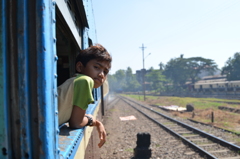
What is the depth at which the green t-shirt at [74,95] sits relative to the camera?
4.63 ft

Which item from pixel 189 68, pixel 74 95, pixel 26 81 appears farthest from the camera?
pixel 189 68

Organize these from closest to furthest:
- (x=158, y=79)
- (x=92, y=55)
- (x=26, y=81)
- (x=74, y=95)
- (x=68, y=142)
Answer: (x=26, y=81)
(x=68, y=142)
(x=74, y=95)
(x=92, y=55)
(x=158, y=79)

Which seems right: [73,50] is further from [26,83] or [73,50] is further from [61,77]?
[26,83]

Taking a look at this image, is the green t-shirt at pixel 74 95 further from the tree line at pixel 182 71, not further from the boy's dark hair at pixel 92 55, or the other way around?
the tree line at pixel 182 71

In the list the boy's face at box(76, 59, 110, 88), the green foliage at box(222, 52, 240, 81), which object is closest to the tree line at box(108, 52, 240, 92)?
the green foliage at box(222, 52, 240, 81)

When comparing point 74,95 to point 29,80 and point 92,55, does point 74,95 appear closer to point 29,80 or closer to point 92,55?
point 92,55

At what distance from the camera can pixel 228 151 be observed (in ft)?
19.3

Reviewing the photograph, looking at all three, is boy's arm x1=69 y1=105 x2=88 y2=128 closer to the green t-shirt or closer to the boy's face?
the green t-shirt

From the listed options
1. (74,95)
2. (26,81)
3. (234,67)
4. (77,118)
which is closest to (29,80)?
(26,81)

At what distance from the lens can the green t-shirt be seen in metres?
1.41

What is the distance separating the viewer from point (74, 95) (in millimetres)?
1456

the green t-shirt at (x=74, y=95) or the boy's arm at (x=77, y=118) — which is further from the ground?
the green t-shirt at (x=74, y=95)

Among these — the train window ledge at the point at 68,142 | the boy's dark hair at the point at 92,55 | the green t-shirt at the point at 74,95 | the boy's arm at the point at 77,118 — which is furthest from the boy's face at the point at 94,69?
the train window ledge at the point at 68,142

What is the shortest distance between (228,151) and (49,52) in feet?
21.2
